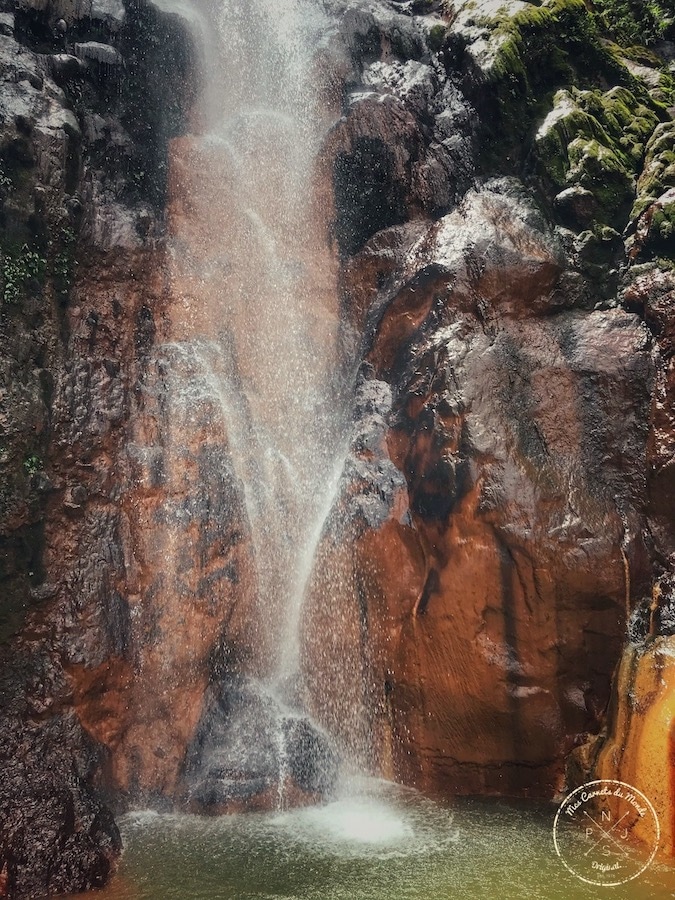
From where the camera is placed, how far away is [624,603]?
8.05 meters

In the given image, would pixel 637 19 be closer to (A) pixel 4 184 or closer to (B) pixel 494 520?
(B) pixel 494 520

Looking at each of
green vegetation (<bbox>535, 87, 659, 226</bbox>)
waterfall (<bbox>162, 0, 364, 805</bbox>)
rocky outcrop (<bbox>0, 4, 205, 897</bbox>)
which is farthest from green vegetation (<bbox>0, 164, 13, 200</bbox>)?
green vegetation (<bbox>535, 87, 659, 226</bbox>)

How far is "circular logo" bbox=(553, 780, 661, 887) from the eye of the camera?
6348 mm

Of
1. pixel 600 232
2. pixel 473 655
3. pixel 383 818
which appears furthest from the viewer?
pixel 600 232

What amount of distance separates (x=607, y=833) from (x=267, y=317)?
8733mm

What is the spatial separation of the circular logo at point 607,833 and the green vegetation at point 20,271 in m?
9.22

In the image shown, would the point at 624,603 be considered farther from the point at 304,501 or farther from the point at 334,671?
the point at 304,501

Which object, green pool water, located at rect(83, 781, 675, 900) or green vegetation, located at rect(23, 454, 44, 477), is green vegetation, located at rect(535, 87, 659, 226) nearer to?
green pool water, located at rect(83, 781, 675, 900)

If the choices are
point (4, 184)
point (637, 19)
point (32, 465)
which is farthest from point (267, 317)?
point (637, 19)

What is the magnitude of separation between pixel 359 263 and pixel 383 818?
28.2ft

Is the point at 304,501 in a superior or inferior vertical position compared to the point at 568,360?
inferior

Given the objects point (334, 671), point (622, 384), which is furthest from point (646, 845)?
point (622, 384)

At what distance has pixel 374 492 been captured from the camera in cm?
969

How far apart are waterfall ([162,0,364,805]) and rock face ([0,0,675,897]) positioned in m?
0.15
